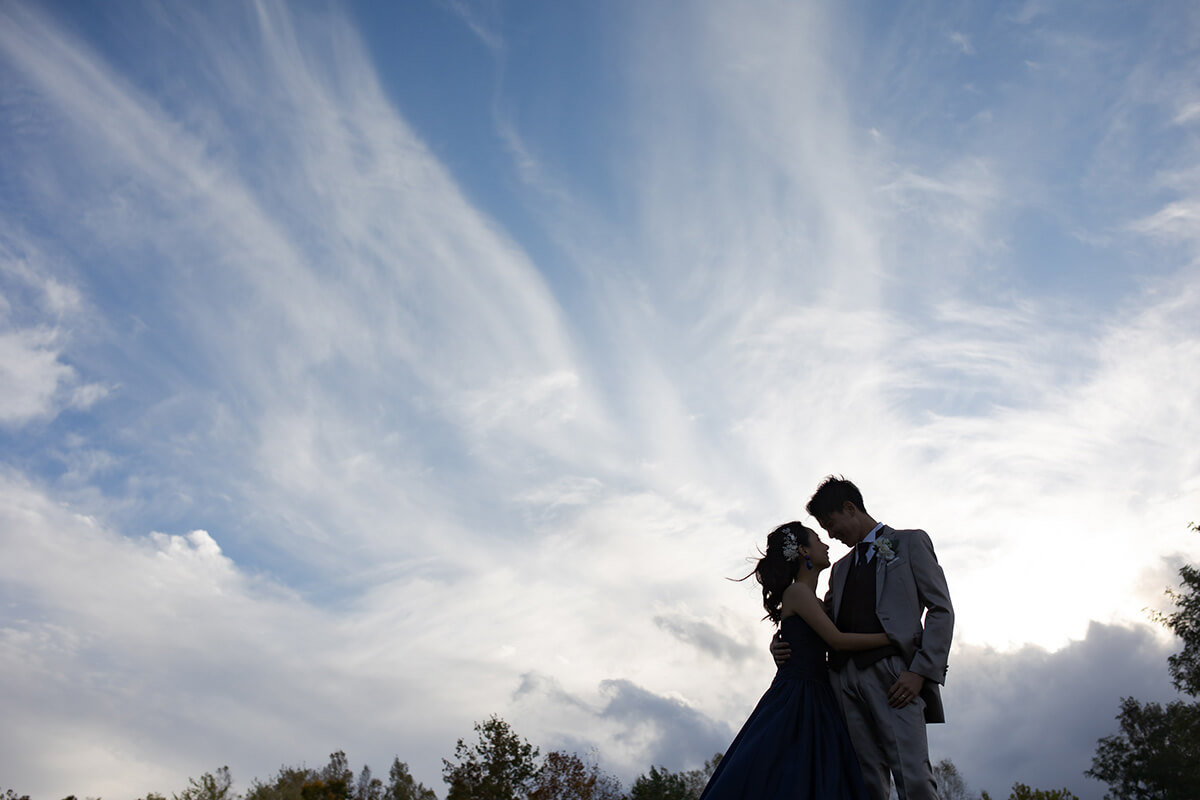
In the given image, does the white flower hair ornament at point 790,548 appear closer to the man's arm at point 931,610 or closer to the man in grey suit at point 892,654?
the man in grey suit at point 892,654

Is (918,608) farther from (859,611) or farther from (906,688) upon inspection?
(906,688)

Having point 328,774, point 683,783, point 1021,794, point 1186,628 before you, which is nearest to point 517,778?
point 683,783

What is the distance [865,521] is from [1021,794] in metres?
31.3

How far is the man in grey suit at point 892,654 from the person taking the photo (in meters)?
4.77

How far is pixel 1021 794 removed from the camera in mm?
29672

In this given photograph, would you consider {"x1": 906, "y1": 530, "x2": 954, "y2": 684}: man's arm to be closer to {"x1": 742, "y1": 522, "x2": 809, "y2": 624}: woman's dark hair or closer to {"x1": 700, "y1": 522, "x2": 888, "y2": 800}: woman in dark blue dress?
{"x1": 700, "y1": 522, "x2": 888, "y2": 800}: woman in dark blue dress

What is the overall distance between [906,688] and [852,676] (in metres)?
0.46

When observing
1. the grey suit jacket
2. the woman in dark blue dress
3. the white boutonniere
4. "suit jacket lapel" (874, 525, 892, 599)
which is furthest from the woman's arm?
the white boutonniere

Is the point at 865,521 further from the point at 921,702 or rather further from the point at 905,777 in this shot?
the point at 905,777

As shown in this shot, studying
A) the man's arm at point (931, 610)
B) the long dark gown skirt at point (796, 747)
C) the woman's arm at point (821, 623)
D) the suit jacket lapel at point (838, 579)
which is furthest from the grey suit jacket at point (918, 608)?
the long dark gown skirt at point (796, 747)

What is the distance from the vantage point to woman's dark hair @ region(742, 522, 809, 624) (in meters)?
5.87

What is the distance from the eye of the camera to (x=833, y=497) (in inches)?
227

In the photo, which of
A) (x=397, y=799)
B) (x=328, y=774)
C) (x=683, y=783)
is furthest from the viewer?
(x=328, y=774)

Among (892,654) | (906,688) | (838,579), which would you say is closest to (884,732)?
(906,688)
